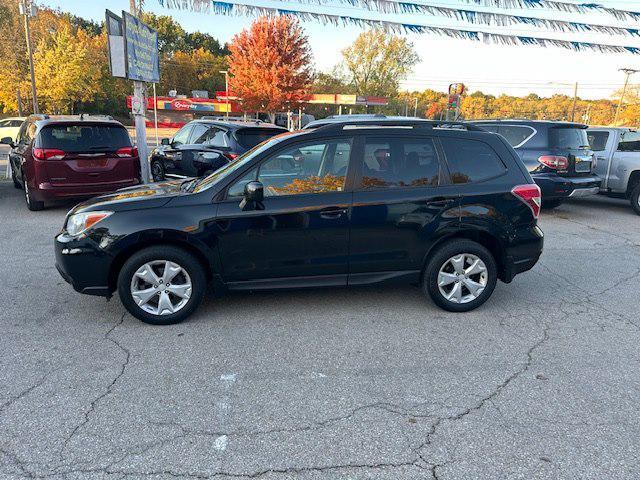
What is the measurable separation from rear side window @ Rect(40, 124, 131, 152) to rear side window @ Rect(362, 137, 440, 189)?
5.94 metres

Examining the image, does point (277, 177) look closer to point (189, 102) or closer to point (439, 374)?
point (439, 374)

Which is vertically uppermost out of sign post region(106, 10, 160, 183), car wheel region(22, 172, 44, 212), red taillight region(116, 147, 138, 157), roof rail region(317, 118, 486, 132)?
sign post region(106, 10, 160, 183)

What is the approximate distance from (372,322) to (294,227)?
113 cm

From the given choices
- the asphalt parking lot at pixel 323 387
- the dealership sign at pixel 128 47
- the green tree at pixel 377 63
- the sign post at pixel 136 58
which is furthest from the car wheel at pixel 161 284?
the green tree at pixel 377 63

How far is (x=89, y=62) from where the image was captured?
40.8 meters

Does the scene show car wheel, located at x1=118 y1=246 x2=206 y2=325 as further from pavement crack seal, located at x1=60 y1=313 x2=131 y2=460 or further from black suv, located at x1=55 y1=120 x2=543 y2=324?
pavement crack seal, located at x1=60 y1=313 x2=131 y2=460

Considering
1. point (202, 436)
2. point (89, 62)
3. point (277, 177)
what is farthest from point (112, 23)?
point (89, 62)

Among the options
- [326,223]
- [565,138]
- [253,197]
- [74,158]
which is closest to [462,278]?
[326,223]

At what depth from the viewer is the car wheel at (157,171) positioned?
1116 cm

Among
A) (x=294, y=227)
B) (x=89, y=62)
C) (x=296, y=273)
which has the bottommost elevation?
(x=296, y=273)

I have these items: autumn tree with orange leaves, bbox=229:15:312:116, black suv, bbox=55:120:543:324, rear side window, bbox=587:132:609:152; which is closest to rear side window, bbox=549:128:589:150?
rear side window, bbox=587:132:609:152

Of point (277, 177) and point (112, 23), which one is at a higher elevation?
point (112, 23)

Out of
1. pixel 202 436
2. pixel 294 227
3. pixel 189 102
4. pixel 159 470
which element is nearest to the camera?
pixel 159 470

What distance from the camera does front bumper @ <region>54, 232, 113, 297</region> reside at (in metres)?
3.82
